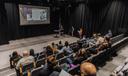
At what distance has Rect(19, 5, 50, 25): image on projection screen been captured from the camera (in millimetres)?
7609

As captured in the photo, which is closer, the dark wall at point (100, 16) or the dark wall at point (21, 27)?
the dark wall at point (21, 27)

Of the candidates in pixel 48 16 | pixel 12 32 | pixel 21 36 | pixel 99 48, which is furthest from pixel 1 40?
pixel 99 48

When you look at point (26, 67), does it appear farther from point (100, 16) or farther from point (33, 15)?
point (100, 16)

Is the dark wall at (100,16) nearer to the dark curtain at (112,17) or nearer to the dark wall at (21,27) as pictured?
the dark curtain at (112,17)

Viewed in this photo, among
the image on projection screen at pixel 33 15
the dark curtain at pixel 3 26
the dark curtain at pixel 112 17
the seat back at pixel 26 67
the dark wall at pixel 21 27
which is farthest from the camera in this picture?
the image on projection screen at pixel 33 15

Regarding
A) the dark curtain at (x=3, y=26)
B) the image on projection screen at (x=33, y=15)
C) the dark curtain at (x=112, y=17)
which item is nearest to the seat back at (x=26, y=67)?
the dark curtain at (x=3, y=26)

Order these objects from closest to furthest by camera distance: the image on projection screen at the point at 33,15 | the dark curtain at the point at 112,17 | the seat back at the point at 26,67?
1. the seat back at the point at 26,67
2. the dark curtain at the point at 112,17
3. the image on projection screen at the point at 33,15

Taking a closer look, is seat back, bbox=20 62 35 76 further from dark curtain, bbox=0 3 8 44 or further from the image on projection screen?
the image on projection screen

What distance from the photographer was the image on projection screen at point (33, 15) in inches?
300

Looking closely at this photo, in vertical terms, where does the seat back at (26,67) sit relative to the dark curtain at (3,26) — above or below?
below

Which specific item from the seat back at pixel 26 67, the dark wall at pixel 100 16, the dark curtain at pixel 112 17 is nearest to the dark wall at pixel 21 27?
the dark wall at pixel 100 16

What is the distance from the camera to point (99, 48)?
182 inches

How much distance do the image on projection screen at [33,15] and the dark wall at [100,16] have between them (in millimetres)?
2218

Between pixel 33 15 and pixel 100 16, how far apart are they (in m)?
4.63
